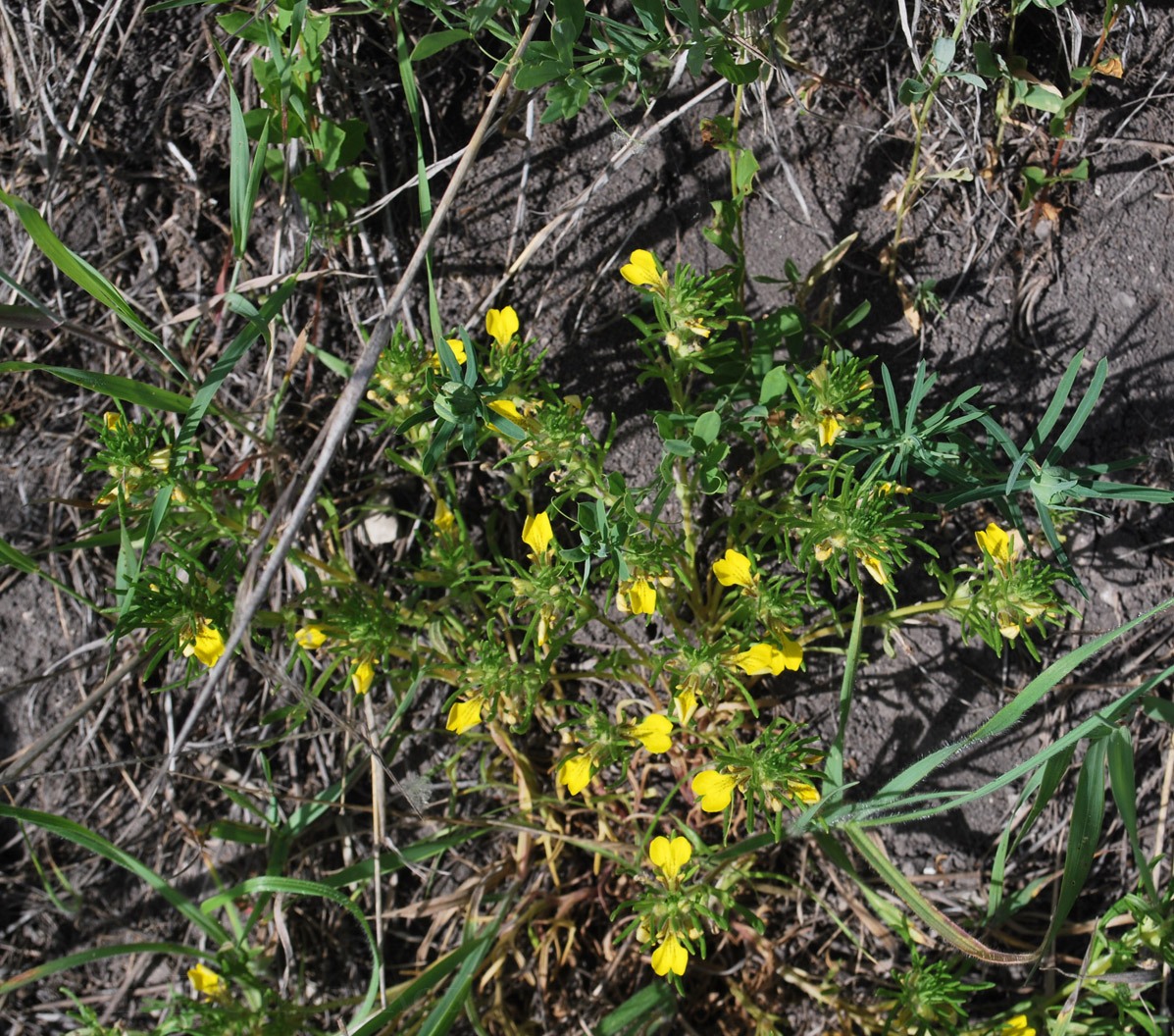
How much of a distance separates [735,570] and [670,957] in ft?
2.90

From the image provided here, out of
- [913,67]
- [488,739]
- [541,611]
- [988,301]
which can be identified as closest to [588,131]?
[913,67]

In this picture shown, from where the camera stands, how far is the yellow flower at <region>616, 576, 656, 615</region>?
214 centimetres

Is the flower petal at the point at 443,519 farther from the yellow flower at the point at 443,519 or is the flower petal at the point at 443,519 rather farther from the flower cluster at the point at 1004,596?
the flower cluster at the point at 1004,596

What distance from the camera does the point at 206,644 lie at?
6.97ft

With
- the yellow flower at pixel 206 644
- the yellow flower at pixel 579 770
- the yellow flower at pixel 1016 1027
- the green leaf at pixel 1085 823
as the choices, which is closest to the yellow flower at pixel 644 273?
the yellow flower at pixel 579 770

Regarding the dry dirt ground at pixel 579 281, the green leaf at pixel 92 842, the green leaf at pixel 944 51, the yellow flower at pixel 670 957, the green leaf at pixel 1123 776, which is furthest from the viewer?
the dry dirt ground at pixel 579 281

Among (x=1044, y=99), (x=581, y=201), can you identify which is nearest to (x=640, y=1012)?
(x=581, y=201)

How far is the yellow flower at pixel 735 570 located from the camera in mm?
2170

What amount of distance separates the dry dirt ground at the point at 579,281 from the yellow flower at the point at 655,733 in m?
0.61

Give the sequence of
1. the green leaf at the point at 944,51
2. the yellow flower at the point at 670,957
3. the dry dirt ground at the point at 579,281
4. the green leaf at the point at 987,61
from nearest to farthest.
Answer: the yellow flower at the point at 670,957 → the green leaf at the point at 944,51 → the green leaf at the point at 987,61 → the dry dirt ground at the point at 579,281

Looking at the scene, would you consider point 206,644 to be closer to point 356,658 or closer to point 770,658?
point 356,658

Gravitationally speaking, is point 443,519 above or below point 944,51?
below

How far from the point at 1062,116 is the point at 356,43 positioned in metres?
1.96

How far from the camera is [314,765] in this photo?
9.58 ft
